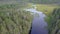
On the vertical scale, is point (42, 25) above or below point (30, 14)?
below

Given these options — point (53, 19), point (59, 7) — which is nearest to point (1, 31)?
point (53, 19)

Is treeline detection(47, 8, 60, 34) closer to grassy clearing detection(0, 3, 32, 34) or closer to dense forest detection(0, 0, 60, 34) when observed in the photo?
dense forest detection(0, 0, 60, 34)

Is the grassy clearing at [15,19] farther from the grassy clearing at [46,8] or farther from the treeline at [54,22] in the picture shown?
the treeline at [54,22]

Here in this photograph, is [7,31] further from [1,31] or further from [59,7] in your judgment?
[59,7]

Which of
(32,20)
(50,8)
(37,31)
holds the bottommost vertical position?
(37,31)

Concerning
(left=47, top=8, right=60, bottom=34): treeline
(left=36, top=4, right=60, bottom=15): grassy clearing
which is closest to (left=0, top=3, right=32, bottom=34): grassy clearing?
(left=36, top=4, right=60, bottom=15): grassy clearing

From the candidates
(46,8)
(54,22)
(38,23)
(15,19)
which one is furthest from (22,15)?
(54,22)
